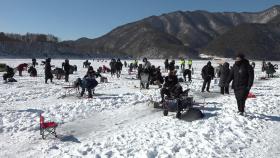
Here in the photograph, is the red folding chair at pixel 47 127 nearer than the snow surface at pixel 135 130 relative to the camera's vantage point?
No

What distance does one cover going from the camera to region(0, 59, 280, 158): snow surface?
8852 millimetres

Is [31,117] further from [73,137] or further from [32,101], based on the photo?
[32,101]

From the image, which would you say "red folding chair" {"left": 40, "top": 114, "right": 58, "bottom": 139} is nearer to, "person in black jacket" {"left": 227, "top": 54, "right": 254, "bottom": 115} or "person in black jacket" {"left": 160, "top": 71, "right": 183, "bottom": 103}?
"person in black jacket" {"left": 160, "top": 71, "right": 183, "bottom": 103}

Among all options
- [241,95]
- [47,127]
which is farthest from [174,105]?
[47,127]

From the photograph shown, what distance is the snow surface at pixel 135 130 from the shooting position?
29.0ft

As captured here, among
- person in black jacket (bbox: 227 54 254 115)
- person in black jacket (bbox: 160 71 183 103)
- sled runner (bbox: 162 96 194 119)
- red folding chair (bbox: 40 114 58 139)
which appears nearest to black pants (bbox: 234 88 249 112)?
person in black jacket (bbox: 227 54 254 115)

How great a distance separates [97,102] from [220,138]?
6.71 meters

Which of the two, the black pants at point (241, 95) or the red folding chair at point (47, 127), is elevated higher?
the black pants at point (241, 95)

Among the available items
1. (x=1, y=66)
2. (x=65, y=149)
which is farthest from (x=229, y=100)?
(x=1, y=66)

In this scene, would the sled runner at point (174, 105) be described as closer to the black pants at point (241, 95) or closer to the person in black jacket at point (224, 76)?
the black pants at point (241, 95)

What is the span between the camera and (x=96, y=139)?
9789 millimetres

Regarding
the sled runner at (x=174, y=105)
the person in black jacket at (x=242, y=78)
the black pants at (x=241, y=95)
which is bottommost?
the sled runner at (x=174, y=105)

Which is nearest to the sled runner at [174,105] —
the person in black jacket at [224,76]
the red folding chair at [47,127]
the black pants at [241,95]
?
the black pants at [241,95]

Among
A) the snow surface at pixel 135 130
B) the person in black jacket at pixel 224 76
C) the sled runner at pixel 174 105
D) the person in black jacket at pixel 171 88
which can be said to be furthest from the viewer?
the person in black jacket at pixel 224 76
